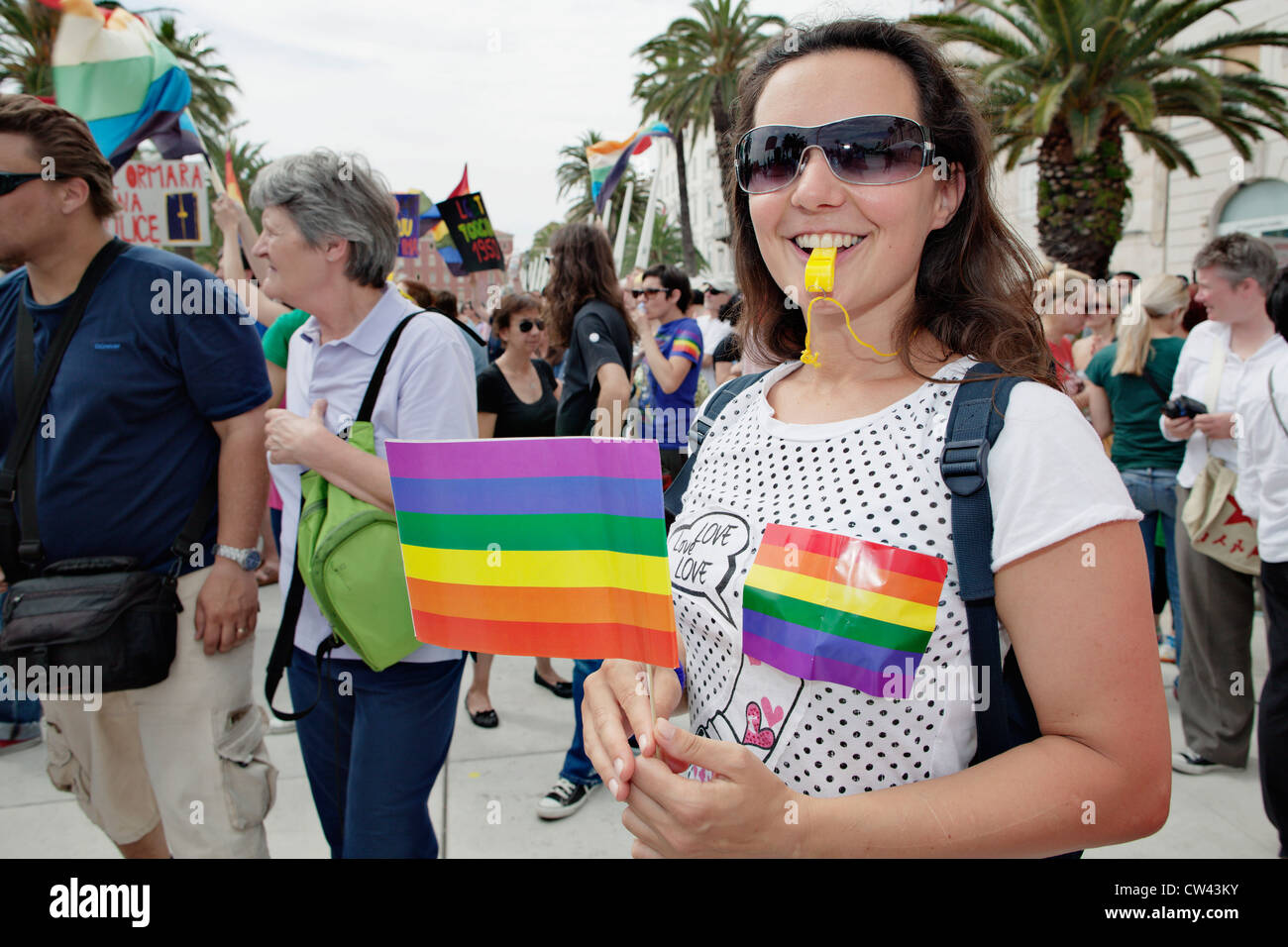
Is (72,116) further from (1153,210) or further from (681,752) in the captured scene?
(1153,210)

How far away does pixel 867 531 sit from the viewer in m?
1.12

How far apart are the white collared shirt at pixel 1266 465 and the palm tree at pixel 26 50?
18.5m

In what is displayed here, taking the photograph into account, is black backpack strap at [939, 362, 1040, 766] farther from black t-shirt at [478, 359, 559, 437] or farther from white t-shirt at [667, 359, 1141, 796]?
black t-shirt at [478, 359, 559, 437]

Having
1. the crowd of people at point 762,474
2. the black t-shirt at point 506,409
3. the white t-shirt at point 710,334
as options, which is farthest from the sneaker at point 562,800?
the white t-shirt at point 710,334

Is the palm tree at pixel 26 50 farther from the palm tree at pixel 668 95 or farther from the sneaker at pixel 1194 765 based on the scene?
the sneaker at pixel 1194 765

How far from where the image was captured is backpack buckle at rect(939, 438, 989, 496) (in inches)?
41.1

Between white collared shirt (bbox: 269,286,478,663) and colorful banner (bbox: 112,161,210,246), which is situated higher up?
colorful banner (bbox: 112,161,210,246)

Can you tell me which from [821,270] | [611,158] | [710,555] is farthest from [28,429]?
[611,158]

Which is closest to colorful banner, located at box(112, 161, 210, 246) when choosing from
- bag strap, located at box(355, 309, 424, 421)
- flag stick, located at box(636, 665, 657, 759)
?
bag strap, located at box(355, 309, 424, 421)

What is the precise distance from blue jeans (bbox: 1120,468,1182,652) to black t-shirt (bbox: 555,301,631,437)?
2592 millimetres

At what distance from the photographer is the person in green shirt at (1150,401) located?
4.16 metres

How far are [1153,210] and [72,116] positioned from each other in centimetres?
2474

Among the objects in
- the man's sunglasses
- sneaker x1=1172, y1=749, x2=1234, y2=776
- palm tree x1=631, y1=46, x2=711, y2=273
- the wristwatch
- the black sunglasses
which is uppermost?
palm tree x1=631, y1=46, x2=711, y2=273
